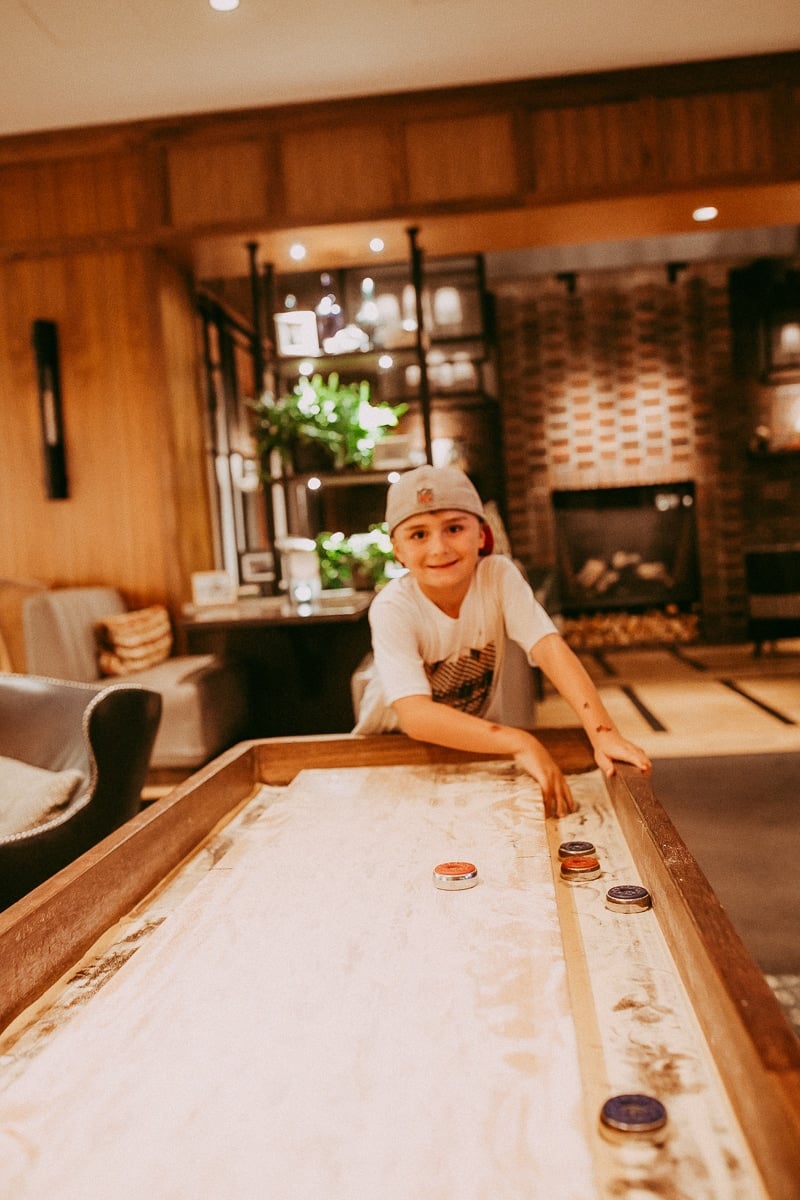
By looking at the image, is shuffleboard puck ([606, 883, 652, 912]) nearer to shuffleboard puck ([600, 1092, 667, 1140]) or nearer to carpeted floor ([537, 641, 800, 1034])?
shuffleboard puck ([600, 1092, 667, 1140])

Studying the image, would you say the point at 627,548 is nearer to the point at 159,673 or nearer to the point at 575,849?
the point at 159,673

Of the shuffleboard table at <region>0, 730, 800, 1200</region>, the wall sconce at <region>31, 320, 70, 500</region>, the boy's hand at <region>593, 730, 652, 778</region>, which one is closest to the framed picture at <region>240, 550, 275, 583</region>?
the wall sconce at <region>31, 320, 70, 500</region>

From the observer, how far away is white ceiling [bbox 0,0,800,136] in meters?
3.74

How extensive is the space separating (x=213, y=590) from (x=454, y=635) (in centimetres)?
274

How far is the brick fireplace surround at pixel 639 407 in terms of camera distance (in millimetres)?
7762

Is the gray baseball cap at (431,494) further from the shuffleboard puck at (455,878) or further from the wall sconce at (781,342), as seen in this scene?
the wall sconce at (781,342)

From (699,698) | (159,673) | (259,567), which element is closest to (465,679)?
(159,673)

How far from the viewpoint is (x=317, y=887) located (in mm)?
1198

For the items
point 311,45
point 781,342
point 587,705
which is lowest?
point 587,705

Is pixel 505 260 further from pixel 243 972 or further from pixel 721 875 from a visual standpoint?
pixel 243 972

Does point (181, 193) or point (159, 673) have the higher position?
point (181, 193)

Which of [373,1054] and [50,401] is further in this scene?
[50,401]

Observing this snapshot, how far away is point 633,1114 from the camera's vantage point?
2.28 ft

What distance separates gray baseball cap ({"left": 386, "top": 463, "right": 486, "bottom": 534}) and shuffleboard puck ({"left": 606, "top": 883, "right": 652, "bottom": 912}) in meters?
0.94
